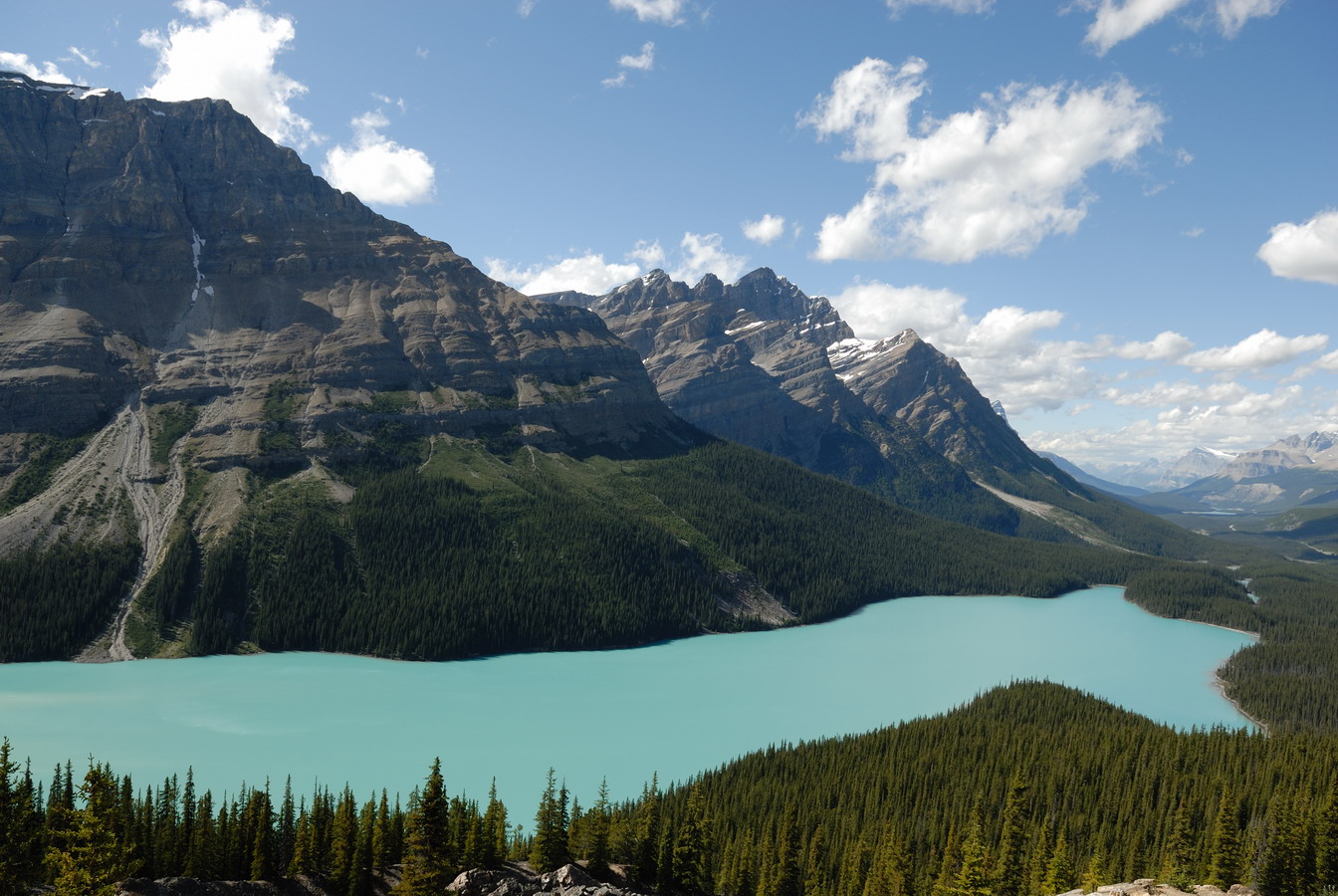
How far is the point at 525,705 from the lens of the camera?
108438 mm

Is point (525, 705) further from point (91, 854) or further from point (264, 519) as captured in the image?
point (91, 854)

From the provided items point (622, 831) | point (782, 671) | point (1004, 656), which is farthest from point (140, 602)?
point (1004, 656)

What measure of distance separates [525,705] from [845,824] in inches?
2034

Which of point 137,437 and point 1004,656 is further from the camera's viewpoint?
point 137,437

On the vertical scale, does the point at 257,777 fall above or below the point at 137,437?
below

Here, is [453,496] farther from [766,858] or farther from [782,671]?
[766,858]

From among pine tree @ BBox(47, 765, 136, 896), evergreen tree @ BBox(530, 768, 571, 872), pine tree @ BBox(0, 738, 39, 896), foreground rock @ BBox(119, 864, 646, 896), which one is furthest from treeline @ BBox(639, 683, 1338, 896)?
pine tree @ BBox(0, 738, 39, 896)

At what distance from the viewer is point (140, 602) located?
12988 centimetres

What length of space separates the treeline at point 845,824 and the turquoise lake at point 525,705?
31.4 ft

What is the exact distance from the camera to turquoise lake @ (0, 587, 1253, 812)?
275ft

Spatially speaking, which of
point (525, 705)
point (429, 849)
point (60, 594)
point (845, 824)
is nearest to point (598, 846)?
point (429, 849)

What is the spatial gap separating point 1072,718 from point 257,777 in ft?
275

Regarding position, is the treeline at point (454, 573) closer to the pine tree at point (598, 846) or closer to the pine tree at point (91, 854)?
the pine tree at point (598, 846)

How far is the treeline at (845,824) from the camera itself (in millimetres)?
45281
